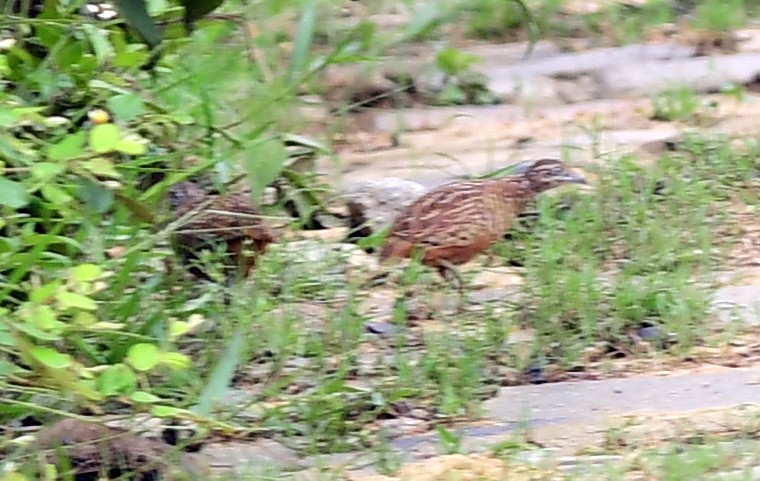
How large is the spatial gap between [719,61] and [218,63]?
141 inches

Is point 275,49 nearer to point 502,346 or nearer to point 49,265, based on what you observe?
point 49,265

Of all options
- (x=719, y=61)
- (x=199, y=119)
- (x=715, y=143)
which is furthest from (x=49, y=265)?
(x=719, y=61)

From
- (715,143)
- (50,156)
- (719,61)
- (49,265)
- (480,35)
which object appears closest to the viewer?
(50,156)

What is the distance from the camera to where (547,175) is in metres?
4.64

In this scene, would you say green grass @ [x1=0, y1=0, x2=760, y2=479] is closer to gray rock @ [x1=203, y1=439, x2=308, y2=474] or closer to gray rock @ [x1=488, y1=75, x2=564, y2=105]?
gray rock @ [x1=203, y1=439, x2=308, y2=474]

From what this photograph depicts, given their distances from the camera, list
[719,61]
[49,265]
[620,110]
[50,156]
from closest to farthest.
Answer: [50,156] → [49,265] → [620,110] → [719,61]

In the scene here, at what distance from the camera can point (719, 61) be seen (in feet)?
23.1

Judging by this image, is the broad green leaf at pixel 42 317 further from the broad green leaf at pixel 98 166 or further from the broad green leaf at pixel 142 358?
the broad green leaf at pixel 98 166

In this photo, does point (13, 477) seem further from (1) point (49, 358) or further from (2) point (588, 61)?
(2) point (588, 61)

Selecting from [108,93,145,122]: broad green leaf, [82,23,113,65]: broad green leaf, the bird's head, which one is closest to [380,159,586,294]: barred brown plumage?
the bird's head

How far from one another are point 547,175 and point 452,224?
1.98 ft

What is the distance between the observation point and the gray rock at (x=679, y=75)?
6.61 m

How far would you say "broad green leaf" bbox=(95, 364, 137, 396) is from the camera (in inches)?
99.0

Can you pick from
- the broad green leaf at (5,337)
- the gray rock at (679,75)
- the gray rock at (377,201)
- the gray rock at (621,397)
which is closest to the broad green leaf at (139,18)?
the broad green leaf at (5,337)
